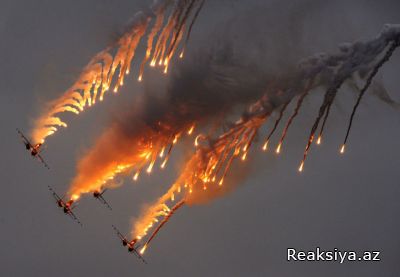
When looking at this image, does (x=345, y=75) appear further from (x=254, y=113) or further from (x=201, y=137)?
(x=201, y=137)

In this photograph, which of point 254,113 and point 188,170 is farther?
point 188,170

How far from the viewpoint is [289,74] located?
230 feet

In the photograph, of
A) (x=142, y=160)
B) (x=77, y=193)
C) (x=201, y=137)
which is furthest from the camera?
(x=77, y=193)

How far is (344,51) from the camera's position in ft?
206

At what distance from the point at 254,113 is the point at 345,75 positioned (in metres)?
9.46

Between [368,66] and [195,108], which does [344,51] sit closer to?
[368,66]

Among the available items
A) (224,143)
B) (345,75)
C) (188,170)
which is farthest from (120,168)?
(345,75)

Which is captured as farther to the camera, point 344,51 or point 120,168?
point 120,168

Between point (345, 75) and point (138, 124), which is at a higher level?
point (138, 124)

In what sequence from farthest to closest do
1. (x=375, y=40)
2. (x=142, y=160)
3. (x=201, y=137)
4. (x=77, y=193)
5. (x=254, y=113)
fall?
(x=77, y=193)
(x=142, y=160)
(x=201, y=137)
(x=254, y=113)
(x=375, y=40)

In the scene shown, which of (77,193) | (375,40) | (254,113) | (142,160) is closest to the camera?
(375,40)

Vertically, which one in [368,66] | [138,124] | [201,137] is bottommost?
[368,66]

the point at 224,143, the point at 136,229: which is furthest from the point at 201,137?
the point at 136,229

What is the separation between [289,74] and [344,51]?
319 inches
